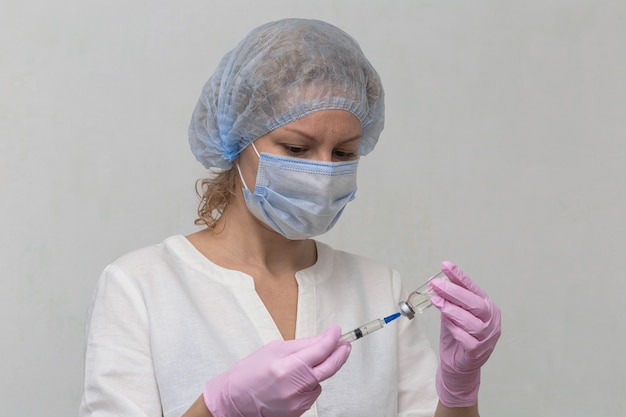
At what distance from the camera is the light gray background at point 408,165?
252 centimetres

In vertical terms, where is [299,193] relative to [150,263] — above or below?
above

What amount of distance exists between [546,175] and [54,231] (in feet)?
4.48

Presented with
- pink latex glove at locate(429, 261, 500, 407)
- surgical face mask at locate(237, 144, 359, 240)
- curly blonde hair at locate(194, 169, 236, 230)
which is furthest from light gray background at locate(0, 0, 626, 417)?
pink latex glove at locate(429, 261, 500, 407)

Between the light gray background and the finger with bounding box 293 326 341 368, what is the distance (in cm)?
107

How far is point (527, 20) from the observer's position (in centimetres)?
289

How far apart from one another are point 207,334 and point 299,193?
31cm

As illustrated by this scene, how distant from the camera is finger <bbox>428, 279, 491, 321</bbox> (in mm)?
1785

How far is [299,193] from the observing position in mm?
1875

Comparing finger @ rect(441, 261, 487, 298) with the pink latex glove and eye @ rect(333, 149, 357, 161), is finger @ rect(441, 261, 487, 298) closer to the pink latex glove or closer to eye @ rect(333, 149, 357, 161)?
the pink latex glove

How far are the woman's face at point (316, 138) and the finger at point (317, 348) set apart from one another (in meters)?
0.36

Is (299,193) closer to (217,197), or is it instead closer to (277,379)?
(217,197)

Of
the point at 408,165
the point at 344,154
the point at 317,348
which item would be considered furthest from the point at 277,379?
the point at 408,165

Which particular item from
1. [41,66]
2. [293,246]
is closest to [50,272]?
[41,66]

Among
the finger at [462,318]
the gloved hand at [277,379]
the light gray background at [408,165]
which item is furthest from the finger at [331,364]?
the light gray background at [408,165]
